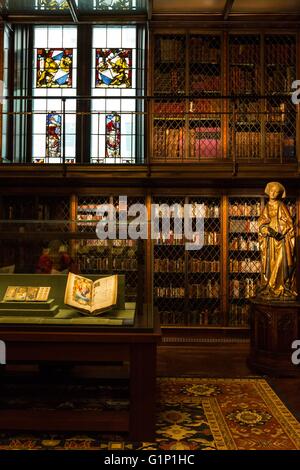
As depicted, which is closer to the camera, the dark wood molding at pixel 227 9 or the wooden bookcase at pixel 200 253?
the dark wood molding at pixel 227 9

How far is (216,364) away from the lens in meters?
5.51

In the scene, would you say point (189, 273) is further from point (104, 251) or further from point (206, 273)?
point (104, 251)

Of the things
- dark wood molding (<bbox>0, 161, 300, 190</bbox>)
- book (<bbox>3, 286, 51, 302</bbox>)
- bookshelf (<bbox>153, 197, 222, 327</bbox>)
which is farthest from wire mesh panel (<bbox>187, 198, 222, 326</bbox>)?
book (<bbox>3, 286, 51, 302</bbox>)

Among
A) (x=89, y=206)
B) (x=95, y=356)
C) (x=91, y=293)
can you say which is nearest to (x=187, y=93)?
(x=89, y=206)

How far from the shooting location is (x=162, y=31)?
283 inches

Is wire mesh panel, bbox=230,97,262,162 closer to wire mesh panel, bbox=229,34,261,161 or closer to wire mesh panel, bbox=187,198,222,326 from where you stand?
wire mesh panel, bbox=229,34,261,161

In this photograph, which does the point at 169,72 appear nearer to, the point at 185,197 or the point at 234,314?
the point at 185,197

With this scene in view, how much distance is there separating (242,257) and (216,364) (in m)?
1.97

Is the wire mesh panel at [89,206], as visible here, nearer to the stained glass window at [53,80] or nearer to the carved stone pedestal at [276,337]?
the stained glass window at [53,80]

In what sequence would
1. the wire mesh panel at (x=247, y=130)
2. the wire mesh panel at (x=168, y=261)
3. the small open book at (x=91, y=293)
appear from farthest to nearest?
1. the wire mesh panel at (x=247, y=130)
2. the wire mesh panel at (x=168, y=261)
3. the small open book at (x=91, y=293)

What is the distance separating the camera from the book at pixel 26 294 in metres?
3.43

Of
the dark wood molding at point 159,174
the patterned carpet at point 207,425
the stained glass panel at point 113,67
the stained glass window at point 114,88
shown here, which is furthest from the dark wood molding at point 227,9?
the patterned carpet at point 207,425

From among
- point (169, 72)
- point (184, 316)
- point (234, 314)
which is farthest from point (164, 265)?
point (169, 72)

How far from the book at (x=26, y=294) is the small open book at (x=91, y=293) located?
19 cm
